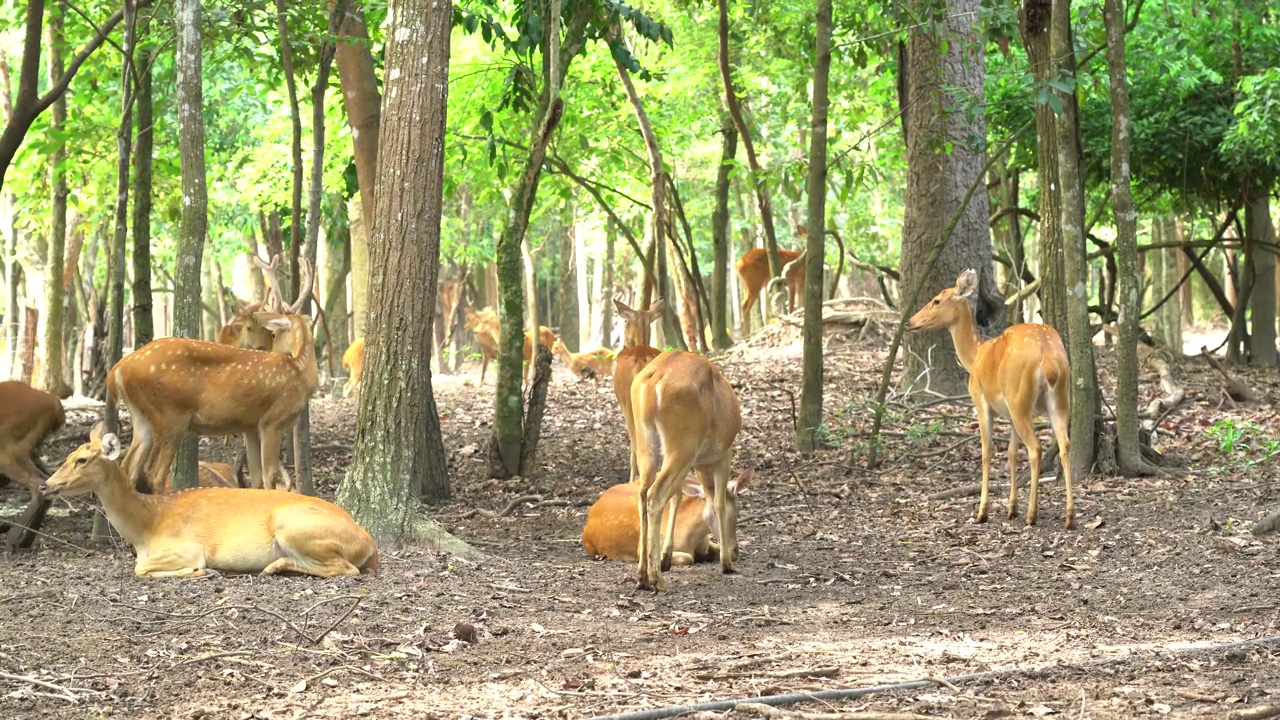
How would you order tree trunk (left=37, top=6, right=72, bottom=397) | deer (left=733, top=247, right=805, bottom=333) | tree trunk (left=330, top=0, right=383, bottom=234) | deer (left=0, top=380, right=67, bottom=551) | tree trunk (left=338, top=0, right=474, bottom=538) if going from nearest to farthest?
tree trunk (left=338, top=0, right=474, bottom=538), deer (left=0, top=380, right=67, bottom=551), tree trunk (left=330, top=0, right=383, bottom=234), tree trunk (left=37, top=6, right=72, bottom=397), deer (left=733, top=247, right=805, bottom=333)

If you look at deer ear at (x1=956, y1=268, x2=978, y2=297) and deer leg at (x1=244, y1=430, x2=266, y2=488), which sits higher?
deer ear at (x1=956, y1=268, x2=978, y2=297)

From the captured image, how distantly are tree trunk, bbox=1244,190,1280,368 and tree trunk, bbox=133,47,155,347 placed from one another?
12827 mm

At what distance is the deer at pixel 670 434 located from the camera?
25.1 feet

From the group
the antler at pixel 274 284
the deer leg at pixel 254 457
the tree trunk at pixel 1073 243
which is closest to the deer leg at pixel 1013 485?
the tree trunk at pixel 1073 243

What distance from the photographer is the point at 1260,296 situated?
59.4 feet

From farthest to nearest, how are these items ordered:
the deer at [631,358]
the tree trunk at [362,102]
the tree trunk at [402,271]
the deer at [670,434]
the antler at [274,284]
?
the tree trunk at [362,102] < the deer at [631,358] < the antler at [274,284] < the tree trunk at [402,271] < the deer at [670,434]

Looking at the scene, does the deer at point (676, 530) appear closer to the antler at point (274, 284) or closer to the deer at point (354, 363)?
the antler at point (274, 284)

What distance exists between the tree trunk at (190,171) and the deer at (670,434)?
296cm

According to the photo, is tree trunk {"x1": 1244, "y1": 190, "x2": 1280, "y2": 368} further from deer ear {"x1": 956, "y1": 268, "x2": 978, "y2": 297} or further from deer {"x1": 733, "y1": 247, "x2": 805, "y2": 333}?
deer ear {"x1": 956, "y1": 268, "x2": 978, "y2": 297}

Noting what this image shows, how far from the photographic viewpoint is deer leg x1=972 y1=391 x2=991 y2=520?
9.87 m

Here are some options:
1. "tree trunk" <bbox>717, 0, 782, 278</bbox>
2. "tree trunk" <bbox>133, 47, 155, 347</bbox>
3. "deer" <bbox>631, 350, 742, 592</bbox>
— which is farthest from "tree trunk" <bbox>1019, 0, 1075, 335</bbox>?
"tree trunk" <bbox>133, 47, 155, 347</bbox>

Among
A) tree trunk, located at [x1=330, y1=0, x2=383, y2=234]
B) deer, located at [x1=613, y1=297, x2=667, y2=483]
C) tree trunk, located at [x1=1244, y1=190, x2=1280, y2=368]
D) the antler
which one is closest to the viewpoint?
the antler

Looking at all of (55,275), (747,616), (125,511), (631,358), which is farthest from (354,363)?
(747,616)

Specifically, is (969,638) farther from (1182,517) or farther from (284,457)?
(284,457)
